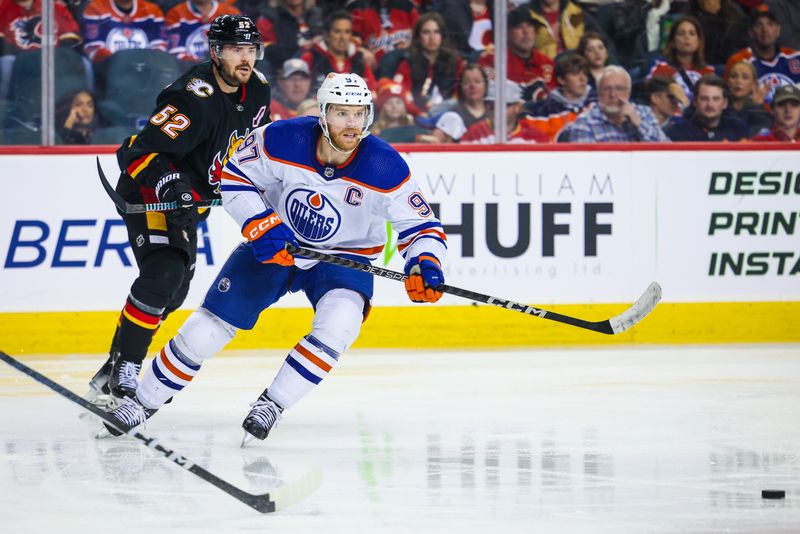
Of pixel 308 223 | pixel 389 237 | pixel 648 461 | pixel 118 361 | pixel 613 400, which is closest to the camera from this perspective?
pixel 648 461

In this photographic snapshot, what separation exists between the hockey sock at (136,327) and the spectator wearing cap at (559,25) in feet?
→ 9.55

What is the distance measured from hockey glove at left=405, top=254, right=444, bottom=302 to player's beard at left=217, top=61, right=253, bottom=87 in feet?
3.26

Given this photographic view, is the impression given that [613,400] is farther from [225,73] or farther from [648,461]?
[225,73]

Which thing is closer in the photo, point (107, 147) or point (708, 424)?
point (708, 424)

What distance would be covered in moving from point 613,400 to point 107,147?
2.80 m

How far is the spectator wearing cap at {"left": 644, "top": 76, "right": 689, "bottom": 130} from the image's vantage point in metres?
6.55

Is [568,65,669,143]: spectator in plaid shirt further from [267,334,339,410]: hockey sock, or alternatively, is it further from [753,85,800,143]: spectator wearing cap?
[267,334,339,410]: hockey sock

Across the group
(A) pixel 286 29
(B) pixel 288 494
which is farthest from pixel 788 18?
(B) pixel 288 494

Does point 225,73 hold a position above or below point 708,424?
above

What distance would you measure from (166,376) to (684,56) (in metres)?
3.67

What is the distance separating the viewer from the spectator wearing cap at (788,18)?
261 inches

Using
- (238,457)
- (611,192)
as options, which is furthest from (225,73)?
(611,192)

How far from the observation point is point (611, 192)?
21.1ft

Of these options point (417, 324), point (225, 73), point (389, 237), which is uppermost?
point (225, 73)
